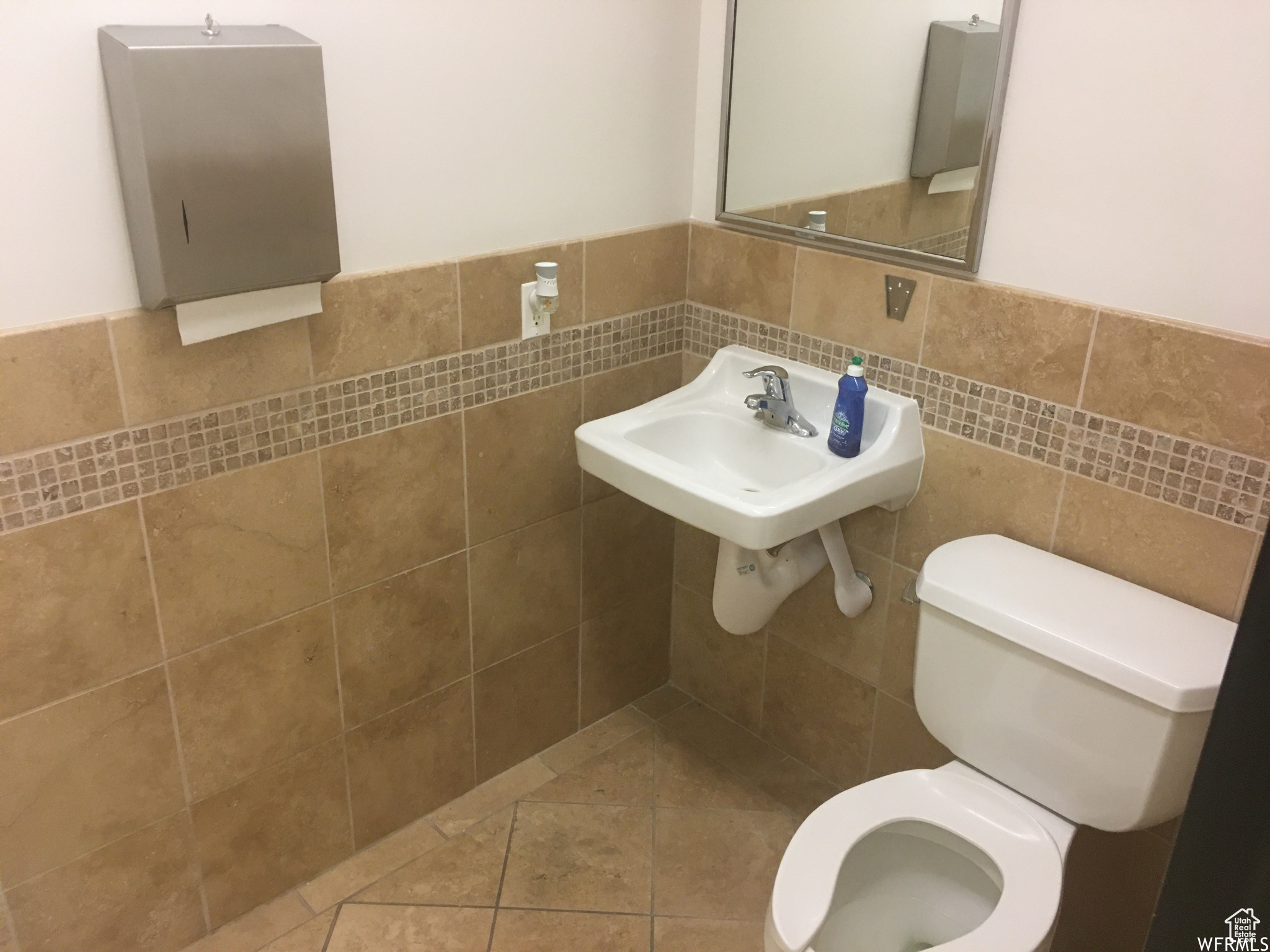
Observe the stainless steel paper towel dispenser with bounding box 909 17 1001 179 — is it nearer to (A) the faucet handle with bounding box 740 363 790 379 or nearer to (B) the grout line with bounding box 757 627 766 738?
(A) the faucet handle with bounding box 740 363 790 379

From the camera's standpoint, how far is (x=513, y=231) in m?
1.87

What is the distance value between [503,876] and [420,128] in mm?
1377

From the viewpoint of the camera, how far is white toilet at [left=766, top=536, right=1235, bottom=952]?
140 centimetres

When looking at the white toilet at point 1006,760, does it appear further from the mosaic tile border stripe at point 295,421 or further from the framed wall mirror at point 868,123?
the mosaic tile border stripe at point 295,421

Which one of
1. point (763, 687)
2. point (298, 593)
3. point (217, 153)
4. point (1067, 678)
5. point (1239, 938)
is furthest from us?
point (763, 687)

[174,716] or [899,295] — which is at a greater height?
[899,295]

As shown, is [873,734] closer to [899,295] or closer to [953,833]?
[953,833]

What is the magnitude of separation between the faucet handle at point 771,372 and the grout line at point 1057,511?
1.71 ft

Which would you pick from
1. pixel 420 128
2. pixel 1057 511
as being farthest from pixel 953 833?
pixel 420 128

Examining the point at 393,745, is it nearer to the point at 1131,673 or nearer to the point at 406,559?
the point at 406,559

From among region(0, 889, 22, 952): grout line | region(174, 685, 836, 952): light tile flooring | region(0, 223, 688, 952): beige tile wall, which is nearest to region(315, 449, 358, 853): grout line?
region(0, 223, 688, 952): beige tile wall

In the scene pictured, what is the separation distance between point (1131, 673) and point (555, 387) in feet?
3.71

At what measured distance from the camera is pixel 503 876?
2.00 metres

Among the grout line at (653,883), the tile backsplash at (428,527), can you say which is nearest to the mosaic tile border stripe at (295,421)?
the tile backsplash at (428,527)
